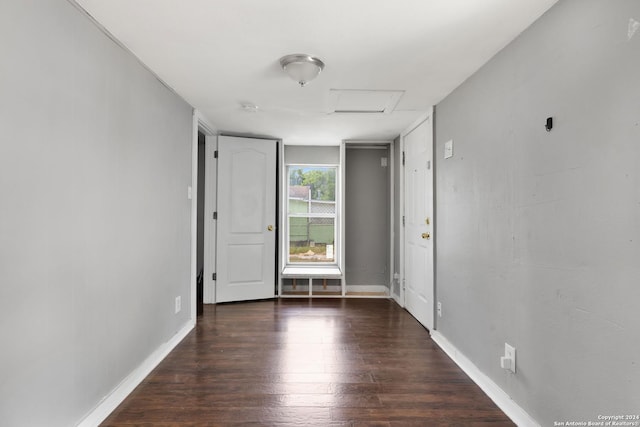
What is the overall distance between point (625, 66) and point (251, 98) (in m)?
2.46

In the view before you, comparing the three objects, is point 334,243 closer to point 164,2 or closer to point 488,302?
point 488,302

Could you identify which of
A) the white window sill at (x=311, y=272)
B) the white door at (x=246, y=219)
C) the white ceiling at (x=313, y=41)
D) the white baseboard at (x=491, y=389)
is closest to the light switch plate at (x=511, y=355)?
the white baseboard at (x=491, y=389)

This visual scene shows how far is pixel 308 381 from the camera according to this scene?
2.21 metres

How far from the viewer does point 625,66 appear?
48.7 inches

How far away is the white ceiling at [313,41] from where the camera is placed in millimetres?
1630

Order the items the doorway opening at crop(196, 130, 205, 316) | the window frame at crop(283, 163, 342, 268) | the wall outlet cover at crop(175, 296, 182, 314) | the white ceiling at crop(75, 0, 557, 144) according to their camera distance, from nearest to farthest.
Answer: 1. the white ceiling at crop(75, 0, 557, 144)
2. the wall outlet cover at crop(175, 296, 182, 314)
3. the doorway opening at crop(196, 130, 205, 316)
4. the window frame at crop(283, 163, 342, 268)

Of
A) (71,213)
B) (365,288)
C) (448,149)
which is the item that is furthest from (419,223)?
(71,213)

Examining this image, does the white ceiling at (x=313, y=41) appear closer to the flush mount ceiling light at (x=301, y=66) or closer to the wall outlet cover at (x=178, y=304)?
the flush mount ceiling light at (x=301, y=66)

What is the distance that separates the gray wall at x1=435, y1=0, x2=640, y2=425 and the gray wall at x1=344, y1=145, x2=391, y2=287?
2455mm

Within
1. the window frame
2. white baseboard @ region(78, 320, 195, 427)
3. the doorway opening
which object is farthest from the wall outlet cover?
the window frame

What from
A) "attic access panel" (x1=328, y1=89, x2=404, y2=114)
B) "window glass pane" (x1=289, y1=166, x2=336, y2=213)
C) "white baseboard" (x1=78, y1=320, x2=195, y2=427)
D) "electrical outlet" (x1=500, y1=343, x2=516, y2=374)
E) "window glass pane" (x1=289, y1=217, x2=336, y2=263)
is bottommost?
"white baseboard" (x1=78, y1=320, x2=195, y2=427)

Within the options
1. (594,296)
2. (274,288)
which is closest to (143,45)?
(594,296)

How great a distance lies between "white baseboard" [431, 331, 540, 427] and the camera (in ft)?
5.70

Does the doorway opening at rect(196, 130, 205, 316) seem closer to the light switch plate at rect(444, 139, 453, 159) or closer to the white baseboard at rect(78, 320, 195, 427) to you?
the white baseboard at rect(78, 320, 195, 427)
